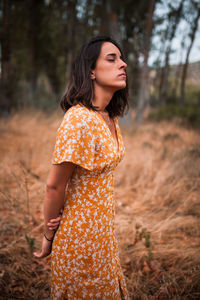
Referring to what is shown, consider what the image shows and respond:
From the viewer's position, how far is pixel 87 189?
3.60 feet

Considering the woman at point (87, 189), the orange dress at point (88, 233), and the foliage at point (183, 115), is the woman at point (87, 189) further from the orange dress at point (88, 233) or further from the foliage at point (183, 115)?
the foliage at point (183, 115)

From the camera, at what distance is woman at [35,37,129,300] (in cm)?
99

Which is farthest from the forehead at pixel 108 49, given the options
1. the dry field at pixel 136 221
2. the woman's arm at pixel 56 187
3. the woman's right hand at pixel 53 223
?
the dry field at pixel 136 221

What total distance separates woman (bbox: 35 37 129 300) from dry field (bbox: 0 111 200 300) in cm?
83

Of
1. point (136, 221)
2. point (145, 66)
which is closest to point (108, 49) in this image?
point (136, 221)

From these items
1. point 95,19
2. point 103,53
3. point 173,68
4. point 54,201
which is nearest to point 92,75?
point 103,53

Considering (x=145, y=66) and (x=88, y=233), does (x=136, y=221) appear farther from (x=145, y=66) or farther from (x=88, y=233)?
(x=145, y=66)

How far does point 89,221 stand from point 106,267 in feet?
1.10

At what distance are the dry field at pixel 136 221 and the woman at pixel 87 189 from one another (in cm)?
83

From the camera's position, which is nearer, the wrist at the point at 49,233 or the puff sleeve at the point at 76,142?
the puff sleeve at the point at 76,142

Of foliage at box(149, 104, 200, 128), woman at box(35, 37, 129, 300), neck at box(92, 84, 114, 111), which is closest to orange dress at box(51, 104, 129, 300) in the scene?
woman at box(35, 37, 129, 300)

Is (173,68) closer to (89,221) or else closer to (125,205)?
(125,205)

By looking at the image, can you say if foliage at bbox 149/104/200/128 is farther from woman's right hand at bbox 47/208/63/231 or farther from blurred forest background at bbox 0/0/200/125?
woman's right hand at bbox 47/208/63/231

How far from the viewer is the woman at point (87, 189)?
99 centimetres
